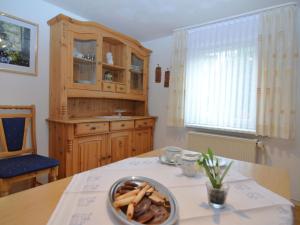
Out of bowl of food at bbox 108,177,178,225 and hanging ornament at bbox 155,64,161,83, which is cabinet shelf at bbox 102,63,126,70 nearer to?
hanging ornament at bbox 155,64,161,83

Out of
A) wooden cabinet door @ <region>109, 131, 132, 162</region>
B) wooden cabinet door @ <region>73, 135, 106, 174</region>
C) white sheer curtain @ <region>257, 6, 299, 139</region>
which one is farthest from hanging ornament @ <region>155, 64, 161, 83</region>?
white sheer curtain @ <region>257, 6, 299, 139</region>

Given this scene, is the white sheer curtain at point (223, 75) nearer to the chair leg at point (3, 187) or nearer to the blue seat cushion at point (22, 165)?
the blue seat cushion at point (22, 165)

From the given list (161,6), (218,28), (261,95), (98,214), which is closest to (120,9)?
(161,6)

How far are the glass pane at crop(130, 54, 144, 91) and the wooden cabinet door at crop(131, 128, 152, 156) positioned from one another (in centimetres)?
72

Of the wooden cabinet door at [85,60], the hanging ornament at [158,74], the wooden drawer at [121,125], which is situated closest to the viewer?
the wooden cabinet door at [85,60]

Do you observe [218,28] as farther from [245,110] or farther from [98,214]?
[98,214]

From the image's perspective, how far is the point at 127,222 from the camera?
0.57 metres

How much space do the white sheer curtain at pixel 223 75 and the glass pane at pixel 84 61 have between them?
133 centimetres

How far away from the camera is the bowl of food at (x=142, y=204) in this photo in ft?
1.98

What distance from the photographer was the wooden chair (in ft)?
5.10

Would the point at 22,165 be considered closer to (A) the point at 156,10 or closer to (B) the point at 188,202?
(B) the point at 188,202

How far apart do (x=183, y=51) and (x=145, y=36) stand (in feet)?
2.51

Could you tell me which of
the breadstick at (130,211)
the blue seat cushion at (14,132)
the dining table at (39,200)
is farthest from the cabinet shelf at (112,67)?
the breadstick at (130,211)

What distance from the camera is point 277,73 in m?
2.16
